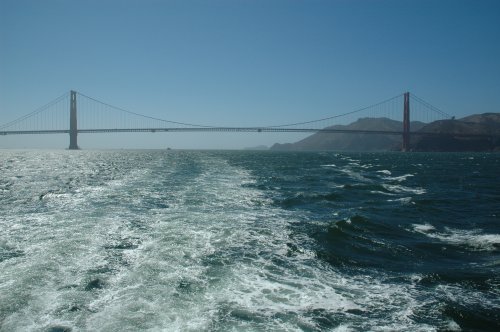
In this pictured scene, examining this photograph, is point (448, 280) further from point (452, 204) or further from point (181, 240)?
point (452, 204)

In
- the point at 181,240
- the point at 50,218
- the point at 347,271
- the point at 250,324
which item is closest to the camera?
the point at 250,324

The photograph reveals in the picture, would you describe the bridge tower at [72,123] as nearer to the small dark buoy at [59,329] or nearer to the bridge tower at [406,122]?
the bridge tower at [406,122]

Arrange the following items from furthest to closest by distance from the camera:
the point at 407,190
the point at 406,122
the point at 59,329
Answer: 1. the point at 406,122
2. the point at 407,190
3. the point at 59,329

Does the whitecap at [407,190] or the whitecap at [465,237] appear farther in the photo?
the whitecap at [407,190]

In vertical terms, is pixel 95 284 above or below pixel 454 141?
below

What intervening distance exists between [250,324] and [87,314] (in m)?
2.15

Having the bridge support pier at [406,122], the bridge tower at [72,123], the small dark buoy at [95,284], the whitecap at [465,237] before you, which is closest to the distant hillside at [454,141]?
the bridge support pier at [406,122]

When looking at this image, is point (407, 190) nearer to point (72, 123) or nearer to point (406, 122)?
point (406, 122)

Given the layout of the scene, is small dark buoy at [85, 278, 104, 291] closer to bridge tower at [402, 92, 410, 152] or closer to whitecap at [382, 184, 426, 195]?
whitecap at [382, 184, 426, 195]

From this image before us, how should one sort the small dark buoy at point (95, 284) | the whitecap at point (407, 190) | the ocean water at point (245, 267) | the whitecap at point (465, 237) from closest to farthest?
the ocean water at point (245, 267) → the small dark buoy at point (95, 284) → the whitecap at point (465, 237) → the whitecap at point (407, 190)

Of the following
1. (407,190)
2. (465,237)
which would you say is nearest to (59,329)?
(465,237)

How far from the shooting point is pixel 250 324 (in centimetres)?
477

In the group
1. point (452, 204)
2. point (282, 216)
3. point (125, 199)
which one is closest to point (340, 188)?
point (452, 204)

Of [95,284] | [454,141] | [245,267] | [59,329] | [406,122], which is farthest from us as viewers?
[454,141]
